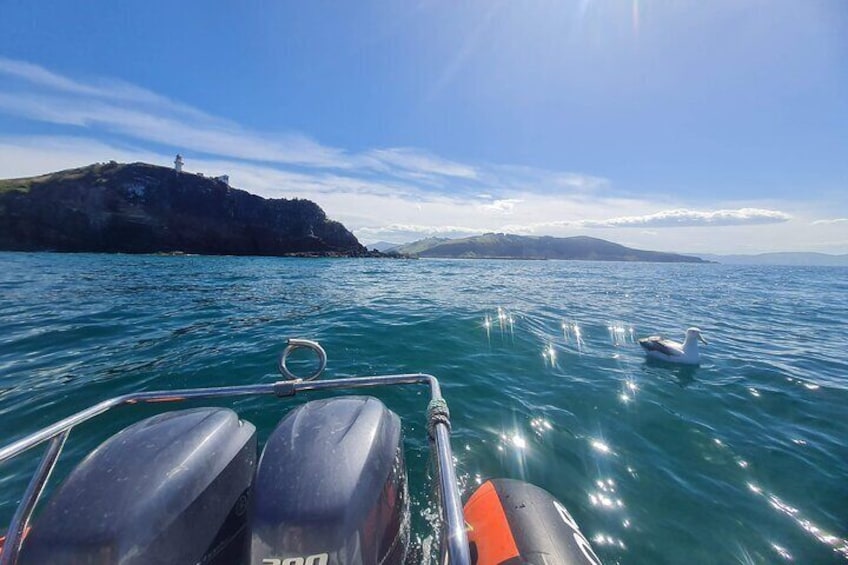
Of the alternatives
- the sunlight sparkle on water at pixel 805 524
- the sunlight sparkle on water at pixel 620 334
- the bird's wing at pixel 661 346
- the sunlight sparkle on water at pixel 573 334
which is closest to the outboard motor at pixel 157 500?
the sunlight sparkle on water at pixel 805 524

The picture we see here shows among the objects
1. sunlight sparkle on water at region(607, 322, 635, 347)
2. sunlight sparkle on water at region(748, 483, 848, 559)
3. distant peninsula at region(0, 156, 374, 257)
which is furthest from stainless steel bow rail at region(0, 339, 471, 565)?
distant peninsula at region(0, 156, 374, 257)

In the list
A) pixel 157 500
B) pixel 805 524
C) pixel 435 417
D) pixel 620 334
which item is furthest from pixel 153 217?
pixel 805 524

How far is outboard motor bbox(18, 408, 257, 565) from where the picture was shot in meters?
1.80

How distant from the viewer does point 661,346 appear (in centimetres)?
810

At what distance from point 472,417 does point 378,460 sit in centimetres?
320

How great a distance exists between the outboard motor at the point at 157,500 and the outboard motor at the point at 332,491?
0.27 meters

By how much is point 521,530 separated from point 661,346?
7.57 m

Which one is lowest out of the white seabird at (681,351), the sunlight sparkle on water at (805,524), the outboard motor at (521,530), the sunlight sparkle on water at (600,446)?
the sunlight sparkle on water at (805,524)

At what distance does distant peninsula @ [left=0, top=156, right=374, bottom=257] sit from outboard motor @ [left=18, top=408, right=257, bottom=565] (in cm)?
9752

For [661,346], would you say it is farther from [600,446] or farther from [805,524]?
[805,524]

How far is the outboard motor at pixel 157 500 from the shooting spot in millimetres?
1802

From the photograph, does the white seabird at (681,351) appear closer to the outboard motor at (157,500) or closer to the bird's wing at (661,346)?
the bird's wing at (661,346)

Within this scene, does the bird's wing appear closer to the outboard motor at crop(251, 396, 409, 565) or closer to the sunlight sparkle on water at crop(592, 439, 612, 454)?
the sunlight sparkle on water at crop(592, 439, 612, 454)

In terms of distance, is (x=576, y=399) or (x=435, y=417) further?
(x=576, y=399)
